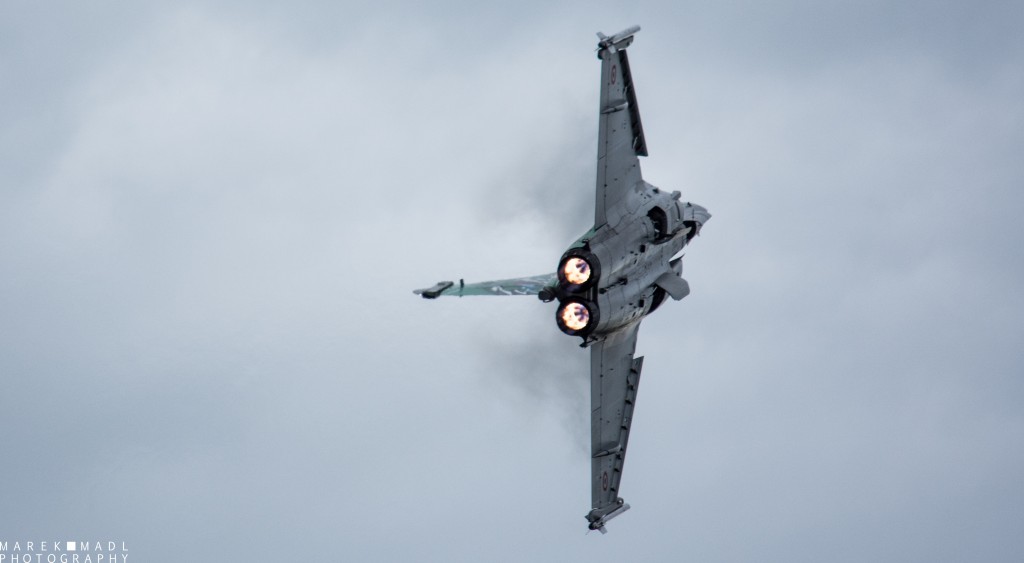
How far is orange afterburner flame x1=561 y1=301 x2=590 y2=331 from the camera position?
155 feet

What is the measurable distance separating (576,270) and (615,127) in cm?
390

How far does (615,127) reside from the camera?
4800 centimetres

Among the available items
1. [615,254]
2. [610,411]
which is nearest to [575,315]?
[615,254]

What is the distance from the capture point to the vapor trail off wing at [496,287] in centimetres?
4531

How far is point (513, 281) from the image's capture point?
46688mm

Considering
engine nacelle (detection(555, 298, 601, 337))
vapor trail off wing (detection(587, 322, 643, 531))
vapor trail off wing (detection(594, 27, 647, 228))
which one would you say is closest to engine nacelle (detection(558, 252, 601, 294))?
engine nacelle (detection(555, 298, 601, 337))

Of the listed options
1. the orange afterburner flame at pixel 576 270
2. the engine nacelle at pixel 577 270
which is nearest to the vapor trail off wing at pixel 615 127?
the engine nacelle at pixel 577 270

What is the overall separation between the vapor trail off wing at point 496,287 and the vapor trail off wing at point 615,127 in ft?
6.57

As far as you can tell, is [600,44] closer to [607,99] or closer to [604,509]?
[607,99]

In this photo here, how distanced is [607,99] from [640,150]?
2006 millimetres

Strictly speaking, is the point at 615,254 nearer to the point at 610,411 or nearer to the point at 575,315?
the point at 575,315

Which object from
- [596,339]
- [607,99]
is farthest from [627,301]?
[607,99]

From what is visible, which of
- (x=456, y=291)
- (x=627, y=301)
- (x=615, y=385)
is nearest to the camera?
(x=456, y=291)

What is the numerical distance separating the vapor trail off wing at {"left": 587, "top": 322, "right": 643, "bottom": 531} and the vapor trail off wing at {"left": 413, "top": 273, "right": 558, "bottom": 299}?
4.98m
